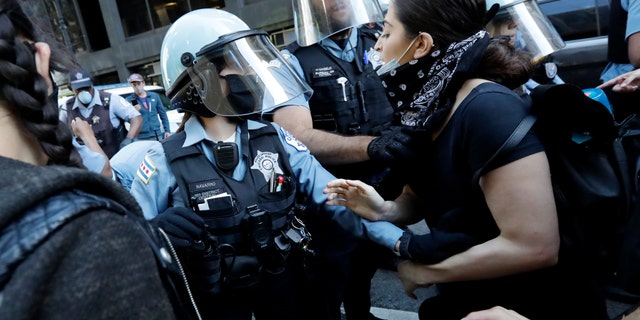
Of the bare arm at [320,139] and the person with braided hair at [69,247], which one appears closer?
the person with braided hair at [69,247]

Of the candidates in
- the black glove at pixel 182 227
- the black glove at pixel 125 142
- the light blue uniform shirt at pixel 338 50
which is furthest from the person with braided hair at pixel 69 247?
the black glove at pixel 125 142

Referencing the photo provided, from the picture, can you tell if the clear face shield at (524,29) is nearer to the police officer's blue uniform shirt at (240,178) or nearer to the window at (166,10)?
the police officer's blue uniform shirt at (240,178)

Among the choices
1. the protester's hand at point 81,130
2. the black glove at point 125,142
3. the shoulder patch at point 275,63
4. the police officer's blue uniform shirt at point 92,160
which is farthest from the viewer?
the black glove at point 125,142

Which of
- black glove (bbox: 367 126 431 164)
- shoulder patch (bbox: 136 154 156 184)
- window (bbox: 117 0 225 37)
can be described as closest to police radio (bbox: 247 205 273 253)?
shoulder patch (bbox: 136 154 156 184)

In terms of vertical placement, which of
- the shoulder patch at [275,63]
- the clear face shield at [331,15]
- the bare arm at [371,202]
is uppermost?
the clear face shield at [331,15]

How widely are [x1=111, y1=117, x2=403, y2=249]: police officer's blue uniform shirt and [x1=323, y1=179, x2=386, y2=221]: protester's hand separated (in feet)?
0.15

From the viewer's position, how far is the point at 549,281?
4.24 ft

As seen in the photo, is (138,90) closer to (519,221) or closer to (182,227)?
(182,227)

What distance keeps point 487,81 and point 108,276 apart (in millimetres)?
1164

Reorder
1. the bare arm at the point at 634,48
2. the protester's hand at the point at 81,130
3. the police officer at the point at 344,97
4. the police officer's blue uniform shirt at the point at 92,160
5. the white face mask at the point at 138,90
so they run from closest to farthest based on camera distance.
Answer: the bare arm at the point at 634,48 < the police officer's blue uniform shirt at the point at 92,160 < the police officer at the point at 344,97 < the protester's hand at the point at 81,130 < the white face mask at the point at 138,90

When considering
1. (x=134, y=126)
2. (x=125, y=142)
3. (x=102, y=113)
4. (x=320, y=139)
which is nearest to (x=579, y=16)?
(x=320, y=139)

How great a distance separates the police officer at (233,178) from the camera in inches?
60.9

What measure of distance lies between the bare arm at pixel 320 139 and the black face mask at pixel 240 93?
0.49m

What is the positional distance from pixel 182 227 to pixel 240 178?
14.6 inches
